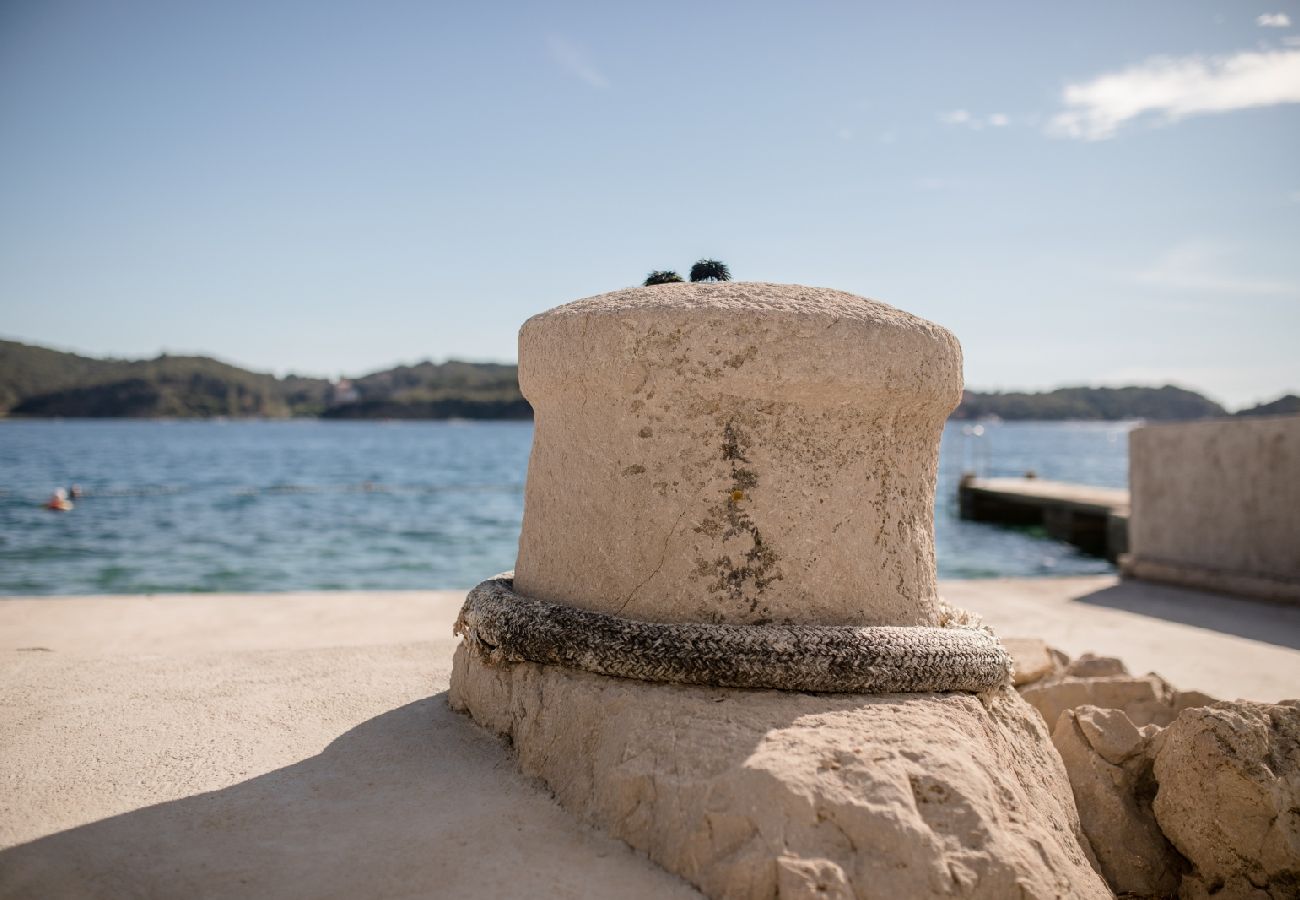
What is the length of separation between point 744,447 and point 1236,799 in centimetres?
161

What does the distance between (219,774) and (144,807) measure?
0.77 feet

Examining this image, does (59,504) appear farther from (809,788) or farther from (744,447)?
(809,788)

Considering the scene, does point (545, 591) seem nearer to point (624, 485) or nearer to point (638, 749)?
point (624, 485)

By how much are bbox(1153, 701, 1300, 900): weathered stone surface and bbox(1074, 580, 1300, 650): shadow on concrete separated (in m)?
3.83

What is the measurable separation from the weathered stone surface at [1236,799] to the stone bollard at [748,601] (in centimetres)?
29

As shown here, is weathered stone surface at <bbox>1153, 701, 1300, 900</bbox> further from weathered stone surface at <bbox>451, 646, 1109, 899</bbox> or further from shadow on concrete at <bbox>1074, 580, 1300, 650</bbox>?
shadow on concrete at <bbox>1074, 580, 1300, 650</bbox>

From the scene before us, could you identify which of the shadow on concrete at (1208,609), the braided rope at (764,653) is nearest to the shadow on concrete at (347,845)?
the braided rope at (764,653)

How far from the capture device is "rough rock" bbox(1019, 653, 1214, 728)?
11.6 feet

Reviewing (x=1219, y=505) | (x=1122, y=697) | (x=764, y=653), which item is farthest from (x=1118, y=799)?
(x=1219, y=505)

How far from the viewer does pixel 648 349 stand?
2.41 m

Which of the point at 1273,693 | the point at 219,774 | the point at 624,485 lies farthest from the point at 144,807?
the point at 1273,693

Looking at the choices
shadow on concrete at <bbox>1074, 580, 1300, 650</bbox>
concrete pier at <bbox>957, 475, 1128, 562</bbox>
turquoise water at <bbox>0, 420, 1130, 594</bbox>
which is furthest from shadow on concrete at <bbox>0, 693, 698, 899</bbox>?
concrete pier at <bbox>957, 475, 1128, 562</bbox>

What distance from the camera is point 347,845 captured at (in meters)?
2.03

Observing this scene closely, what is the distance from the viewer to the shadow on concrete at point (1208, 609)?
5906mm
